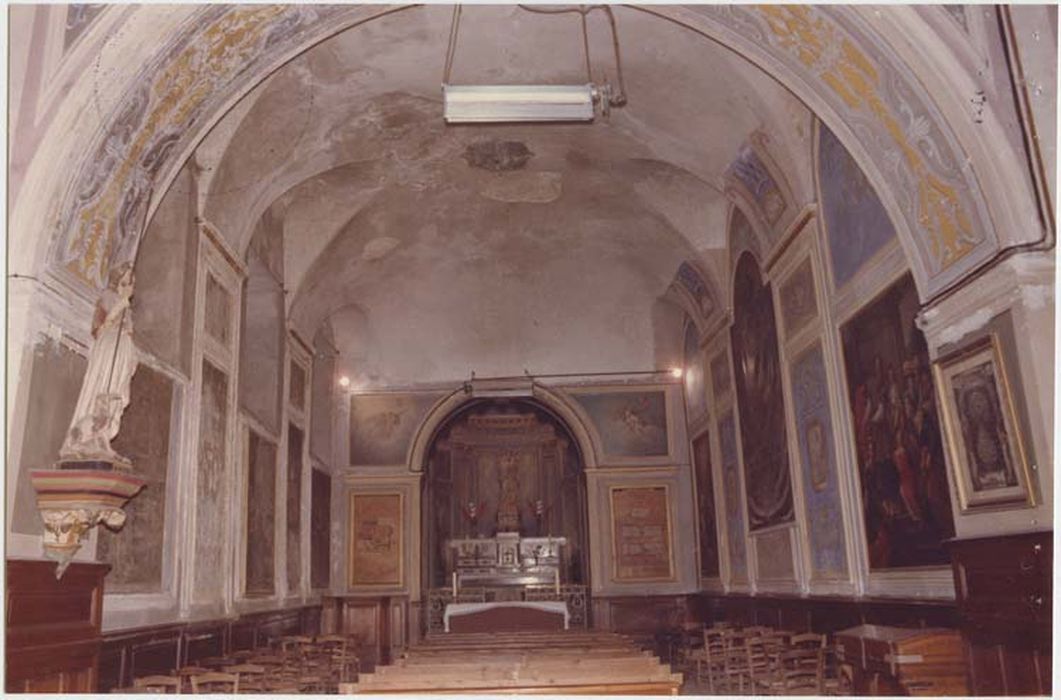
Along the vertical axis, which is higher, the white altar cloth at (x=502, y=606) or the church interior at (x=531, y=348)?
the church interior at (x=531, y=348)

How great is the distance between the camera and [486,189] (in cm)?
1519

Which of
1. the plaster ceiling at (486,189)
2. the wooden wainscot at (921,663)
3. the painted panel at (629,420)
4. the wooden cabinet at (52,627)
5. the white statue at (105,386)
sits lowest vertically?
the wooden wainscot at (921,663)

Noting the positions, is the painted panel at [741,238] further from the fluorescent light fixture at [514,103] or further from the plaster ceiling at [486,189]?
the fluorescent light fixture at [514,103]

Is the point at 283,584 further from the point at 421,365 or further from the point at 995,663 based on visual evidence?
the point at 995,663

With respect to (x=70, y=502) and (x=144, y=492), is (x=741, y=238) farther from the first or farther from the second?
(x=70, y=502)

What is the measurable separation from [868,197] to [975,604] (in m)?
4.01

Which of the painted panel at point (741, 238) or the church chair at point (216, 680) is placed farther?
the painted panel at point (741, 238)

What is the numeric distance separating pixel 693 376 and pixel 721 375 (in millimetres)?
2059

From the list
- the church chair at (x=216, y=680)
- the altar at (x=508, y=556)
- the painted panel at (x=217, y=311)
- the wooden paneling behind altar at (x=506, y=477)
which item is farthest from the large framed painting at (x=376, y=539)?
the church chair at (x=216, y=680)

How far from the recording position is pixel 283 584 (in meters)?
14.4

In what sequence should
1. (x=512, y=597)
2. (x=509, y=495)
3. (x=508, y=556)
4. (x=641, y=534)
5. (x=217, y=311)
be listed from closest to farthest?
(x=217, y=311) → (x=641, y=534) → (x=512, y=597) → (x=508, y=556) → (x=509, y=495)

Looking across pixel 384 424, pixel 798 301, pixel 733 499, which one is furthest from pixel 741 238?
pixel 384 424

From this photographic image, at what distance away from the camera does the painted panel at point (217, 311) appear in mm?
11134

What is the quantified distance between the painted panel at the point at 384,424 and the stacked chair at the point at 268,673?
17.7 ft
